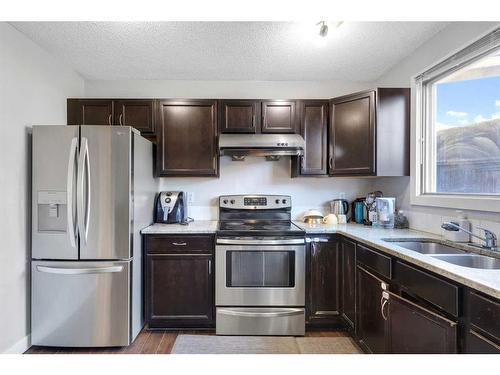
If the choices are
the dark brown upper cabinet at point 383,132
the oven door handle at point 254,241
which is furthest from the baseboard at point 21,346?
the dark brown upper cabinet at point 383,132

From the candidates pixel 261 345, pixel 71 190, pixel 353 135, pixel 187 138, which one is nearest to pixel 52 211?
pixel 71 190

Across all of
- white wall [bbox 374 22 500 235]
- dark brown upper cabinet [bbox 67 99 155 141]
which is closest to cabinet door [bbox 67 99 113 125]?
dark brown upper cabinet [bbox 67 99 155 141]

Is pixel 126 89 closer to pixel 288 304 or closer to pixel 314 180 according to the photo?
pixel 314 180

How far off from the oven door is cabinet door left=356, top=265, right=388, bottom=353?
467mm

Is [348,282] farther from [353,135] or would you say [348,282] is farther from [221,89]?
[221,89]

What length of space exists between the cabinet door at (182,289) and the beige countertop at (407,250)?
24 cm

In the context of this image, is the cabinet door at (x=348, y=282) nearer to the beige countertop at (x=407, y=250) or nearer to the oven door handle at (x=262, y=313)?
the beige countertop at (x=407, y=250)

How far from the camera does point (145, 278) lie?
230 centimetres

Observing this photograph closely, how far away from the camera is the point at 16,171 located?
1.93 metres

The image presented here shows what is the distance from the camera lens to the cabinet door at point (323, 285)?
2314mm

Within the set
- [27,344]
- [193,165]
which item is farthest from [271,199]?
[27,344]

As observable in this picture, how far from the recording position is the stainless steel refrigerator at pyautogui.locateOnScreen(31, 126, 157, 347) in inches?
78.1

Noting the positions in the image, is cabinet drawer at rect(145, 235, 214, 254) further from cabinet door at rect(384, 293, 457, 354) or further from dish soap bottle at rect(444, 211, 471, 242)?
dish soap bottle at rect(444, 211, 471, 242)

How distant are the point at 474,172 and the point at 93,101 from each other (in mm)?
3273
